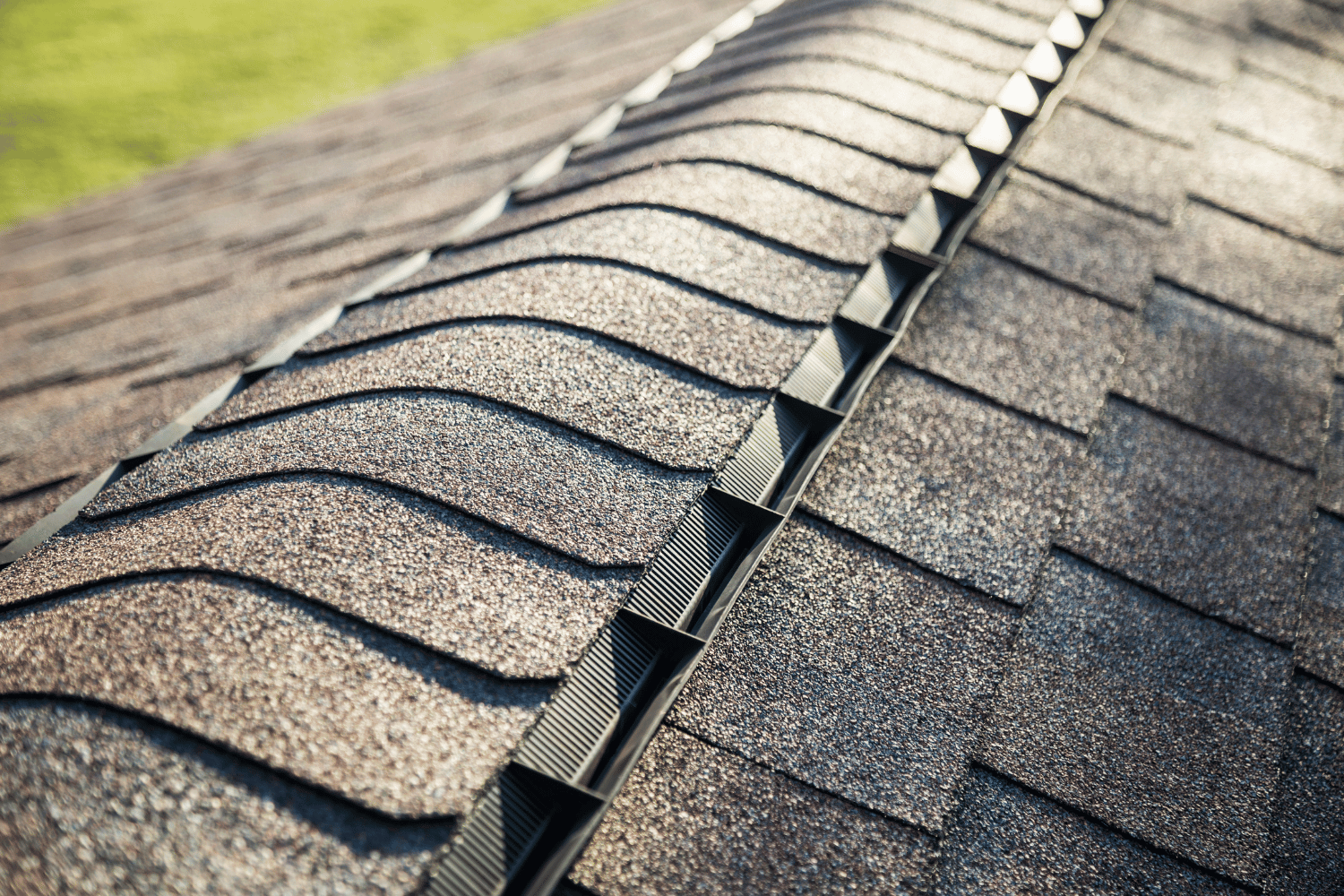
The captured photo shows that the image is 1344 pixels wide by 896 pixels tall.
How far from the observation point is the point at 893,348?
98.0 inches

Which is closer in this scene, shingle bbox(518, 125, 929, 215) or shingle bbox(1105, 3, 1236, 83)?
Answer: shingle bbox(518, 125, 929, 215)

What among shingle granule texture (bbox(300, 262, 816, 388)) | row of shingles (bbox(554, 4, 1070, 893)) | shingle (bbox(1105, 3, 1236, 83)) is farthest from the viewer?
shingle (bbox(1105, 3, 1236, 83))

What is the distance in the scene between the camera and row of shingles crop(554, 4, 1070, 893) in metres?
1.50

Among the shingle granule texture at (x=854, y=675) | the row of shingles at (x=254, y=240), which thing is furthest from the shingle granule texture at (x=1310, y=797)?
the row of shingles at (x=254, y=240)

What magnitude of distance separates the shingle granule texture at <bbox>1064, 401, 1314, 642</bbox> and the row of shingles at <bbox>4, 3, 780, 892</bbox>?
116cm

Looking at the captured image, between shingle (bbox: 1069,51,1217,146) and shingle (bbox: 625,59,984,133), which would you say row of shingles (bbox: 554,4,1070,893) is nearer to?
shingle (bbox: 625,59,984,133)

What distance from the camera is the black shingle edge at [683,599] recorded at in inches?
54.8

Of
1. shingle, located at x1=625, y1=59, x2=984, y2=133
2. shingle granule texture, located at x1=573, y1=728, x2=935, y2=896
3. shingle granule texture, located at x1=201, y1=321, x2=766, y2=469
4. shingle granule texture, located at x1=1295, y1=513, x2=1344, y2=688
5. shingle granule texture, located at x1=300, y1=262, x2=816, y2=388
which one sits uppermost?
shingle, located at x1=625, y1=59, x2=984, y2=133

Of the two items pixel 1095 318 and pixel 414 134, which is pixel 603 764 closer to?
pixel 1095 318

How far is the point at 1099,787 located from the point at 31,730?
2.21 m

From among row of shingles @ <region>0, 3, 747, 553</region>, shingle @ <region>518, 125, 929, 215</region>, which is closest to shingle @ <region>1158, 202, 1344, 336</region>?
shingle @ <region>518, 125, 929, 215</region>

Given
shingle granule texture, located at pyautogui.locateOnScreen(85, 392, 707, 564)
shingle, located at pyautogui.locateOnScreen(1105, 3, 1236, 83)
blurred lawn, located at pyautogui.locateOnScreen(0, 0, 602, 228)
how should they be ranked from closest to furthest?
shingle granule texture, located at pyautogui.locateOnScreen(85, 392, 707, 564)
shingle, located at pyautogui.locateOnScreen(1105, 3, 1236, 83)
blurred lawn, located at pyautogui.locateOnScreen(0, 0, 602, 228)

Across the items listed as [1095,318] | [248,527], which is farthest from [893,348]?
[248,527]

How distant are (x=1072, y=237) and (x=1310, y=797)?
2008 mm
